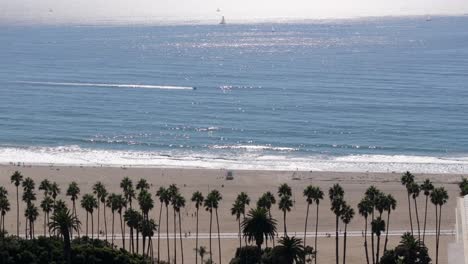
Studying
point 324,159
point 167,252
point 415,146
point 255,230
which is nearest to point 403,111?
point 415,146

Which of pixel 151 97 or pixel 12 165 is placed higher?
pixel 151 97

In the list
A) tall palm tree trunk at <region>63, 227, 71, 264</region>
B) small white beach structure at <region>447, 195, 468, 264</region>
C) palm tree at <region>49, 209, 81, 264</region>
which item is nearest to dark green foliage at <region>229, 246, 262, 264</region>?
tall palm tree trunk at <region>63, 227, 71, 264</region>

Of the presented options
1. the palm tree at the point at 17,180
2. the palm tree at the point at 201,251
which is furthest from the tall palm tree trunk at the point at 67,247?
the palm tree at the point at 17,180

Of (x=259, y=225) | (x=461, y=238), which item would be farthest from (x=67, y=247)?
(x=461, y=238)

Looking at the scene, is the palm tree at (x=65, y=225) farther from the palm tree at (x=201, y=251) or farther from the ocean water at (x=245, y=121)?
the ocean water at (x=245, y=121)

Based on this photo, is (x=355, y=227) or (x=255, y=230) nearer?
(x=255, y=230)

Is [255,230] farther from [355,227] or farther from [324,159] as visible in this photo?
[324,159]

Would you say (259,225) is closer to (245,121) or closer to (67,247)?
(67,247)

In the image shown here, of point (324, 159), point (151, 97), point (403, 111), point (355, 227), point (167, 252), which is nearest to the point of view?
→ point (167, 252)
